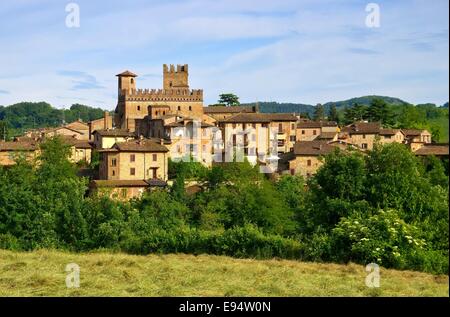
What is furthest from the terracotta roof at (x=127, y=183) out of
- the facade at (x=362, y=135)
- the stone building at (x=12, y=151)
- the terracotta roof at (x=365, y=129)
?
the terracotta roof at (x=365, y=129)

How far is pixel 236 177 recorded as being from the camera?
1564 inches

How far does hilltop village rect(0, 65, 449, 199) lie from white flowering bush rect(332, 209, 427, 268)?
20.7 meters

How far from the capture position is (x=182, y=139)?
49375mm

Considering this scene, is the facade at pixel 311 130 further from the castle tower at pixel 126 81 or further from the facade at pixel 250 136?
the castle tower at pixel 126 81

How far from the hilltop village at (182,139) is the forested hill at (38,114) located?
7298 centimetres

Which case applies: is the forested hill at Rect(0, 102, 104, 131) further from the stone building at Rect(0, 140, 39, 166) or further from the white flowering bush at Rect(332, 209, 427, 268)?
the white flowering bush at Rect(332, 209, 427, 268)

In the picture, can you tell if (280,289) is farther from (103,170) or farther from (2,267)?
(103,170)


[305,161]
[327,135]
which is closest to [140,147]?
[305,161]

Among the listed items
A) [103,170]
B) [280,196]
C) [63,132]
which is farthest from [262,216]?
[63,132]

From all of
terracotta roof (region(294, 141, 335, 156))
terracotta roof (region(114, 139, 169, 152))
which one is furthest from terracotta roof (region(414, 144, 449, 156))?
terracotta roof (region(114, 139, 169, 152))

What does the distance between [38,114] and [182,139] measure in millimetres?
103328

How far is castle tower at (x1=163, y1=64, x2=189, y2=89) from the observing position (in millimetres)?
66625

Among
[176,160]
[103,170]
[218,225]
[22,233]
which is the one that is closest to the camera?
[22,233]
